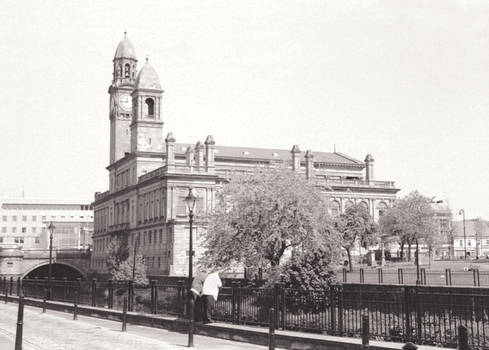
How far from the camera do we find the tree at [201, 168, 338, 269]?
150ft

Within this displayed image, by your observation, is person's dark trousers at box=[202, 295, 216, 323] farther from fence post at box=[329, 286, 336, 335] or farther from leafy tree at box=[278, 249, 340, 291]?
leafy tree at box=[278, 249, 340, 291]

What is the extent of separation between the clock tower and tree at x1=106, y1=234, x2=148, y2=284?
15.4m

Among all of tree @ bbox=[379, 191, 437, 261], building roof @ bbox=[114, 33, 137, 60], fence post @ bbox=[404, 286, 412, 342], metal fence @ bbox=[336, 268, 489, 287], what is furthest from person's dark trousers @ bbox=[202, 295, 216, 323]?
building roof @ bbox=[114, 33, 137, 60]

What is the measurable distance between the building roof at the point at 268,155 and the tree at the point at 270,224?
2083 inches

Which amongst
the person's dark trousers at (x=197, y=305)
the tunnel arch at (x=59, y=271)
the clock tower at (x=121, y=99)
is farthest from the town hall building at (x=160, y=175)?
the person's dark trousers at (x=197, y=305)

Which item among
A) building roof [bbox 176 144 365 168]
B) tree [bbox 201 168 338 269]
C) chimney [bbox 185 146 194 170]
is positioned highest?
building roof [bbox 176 144 365 168]

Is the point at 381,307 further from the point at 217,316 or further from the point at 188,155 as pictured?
the point at 188,155

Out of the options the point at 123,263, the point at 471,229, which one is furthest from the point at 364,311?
the point at 471,229

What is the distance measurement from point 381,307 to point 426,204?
62536 millimetres

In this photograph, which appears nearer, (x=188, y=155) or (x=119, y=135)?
(x=188, y=155)

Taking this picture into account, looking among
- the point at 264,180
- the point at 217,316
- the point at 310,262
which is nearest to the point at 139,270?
the point at 264,180

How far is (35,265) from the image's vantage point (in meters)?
99.1

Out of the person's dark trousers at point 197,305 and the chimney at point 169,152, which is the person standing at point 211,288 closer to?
the person's dark trousers at point 197,305

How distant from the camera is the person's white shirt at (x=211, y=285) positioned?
19.3 metres
